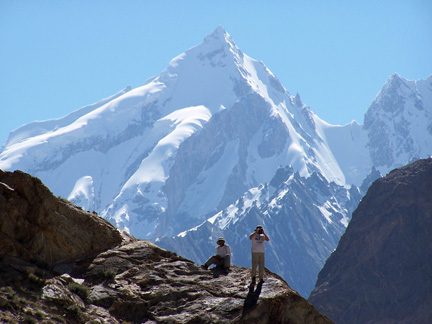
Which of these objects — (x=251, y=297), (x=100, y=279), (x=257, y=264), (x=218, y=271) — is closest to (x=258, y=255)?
(x=257, y=264)

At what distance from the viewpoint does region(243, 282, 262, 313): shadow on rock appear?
30938mm

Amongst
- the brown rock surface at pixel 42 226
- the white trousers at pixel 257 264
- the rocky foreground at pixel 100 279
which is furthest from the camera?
the white trousers at pixel 257 264

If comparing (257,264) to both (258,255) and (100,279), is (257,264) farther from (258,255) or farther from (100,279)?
(100,279)

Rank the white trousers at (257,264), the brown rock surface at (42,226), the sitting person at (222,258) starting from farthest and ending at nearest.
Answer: the sitting person at (222,258), the white trousers at (257,264), the brown rock surface at (42,226)

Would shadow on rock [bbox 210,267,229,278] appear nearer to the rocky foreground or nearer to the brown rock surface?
the rocky foreground

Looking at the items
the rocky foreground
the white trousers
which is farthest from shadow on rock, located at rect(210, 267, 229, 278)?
the white trousers

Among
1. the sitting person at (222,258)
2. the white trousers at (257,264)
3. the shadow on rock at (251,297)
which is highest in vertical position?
the sitting person at (222,258)

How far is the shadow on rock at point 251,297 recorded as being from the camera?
30.9m

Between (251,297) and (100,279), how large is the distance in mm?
5779

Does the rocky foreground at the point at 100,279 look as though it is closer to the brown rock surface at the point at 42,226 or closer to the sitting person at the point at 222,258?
the brown rock surface at the point at 42,226

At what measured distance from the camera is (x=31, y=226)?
32.5m

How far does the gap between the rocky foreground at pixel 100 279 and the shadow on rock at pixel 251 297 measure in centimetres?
4

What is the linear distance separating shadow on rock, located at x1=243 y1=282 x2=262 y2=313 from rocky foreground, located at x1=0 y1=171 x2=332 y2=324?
0.13 ft

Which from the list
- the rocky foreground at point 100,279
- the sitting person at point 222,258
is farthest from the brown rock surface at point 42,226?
the sitting person at point 222,258
